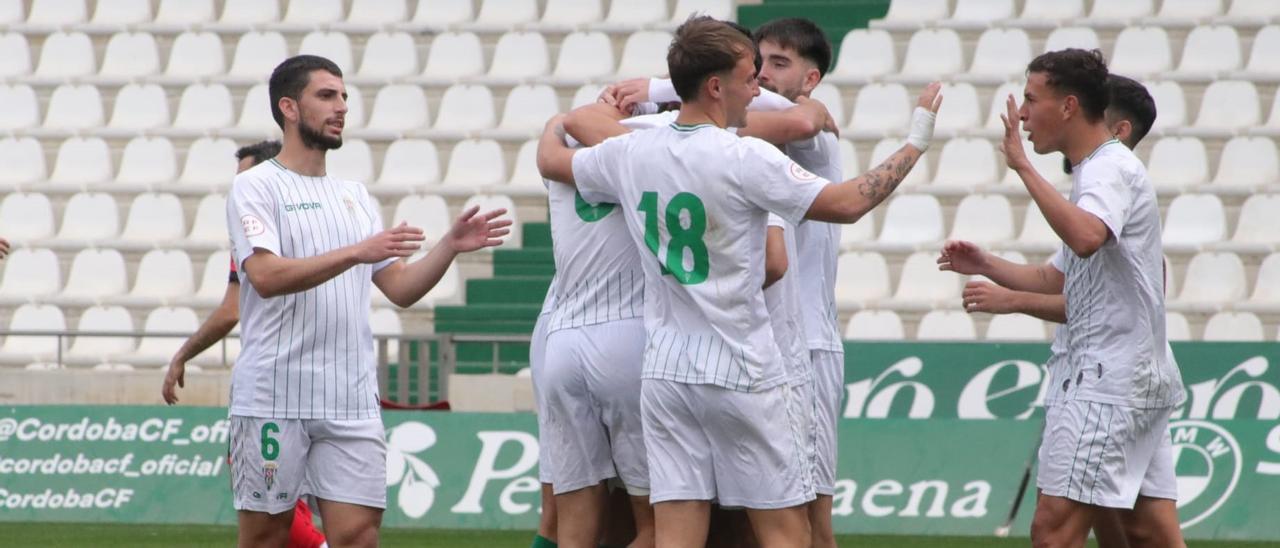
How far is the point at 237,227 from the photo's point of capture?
6.10 meters

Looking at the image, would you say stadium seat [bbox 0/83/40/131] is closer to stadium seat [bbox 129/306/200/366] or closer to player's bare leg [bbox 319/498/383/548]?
stadium seat [bbox 129/306/200/366]

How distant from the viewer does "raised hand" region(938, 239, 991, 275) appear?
6.14 metres

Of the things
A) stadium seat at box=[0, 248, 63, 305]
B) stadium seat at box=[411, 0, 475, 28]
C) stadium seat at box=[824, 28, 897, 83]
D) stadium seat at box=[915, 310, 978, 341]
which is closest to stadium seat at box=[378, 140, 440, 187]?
stadium seat at box=[411, 0, 475, 28]

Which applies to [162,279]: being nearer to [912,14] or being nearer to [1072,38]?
[912,14]

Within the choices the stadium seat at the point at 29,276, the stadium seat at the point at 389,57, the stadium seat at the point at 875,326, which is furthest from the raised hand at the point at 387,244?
the stadium seat at the point at 389,57

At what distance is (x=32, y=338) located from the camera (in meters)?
15.8

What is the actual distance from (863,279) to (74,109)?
7.90 meters

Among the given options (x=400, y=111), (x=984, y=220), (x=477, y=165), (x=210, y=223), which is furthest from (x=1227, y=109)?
(x=210, y=223)

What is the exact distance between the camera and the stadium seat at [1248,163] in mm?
14852

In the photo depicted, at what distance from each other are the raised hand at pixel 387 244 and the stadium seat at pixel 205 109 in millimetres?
11825

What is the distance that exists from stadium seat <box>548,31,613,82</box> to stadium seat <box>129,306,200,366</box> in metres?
3.90

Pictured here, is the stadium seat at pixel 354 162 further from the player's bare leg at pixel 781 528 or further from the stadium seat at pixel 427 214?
the player's bare leg at pixel 781 528

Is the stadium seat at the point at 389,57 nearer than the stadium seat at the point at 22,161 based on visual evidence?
No

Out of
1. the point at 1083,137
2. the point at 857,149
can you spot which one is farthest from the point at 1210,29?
the point at 1083,137
